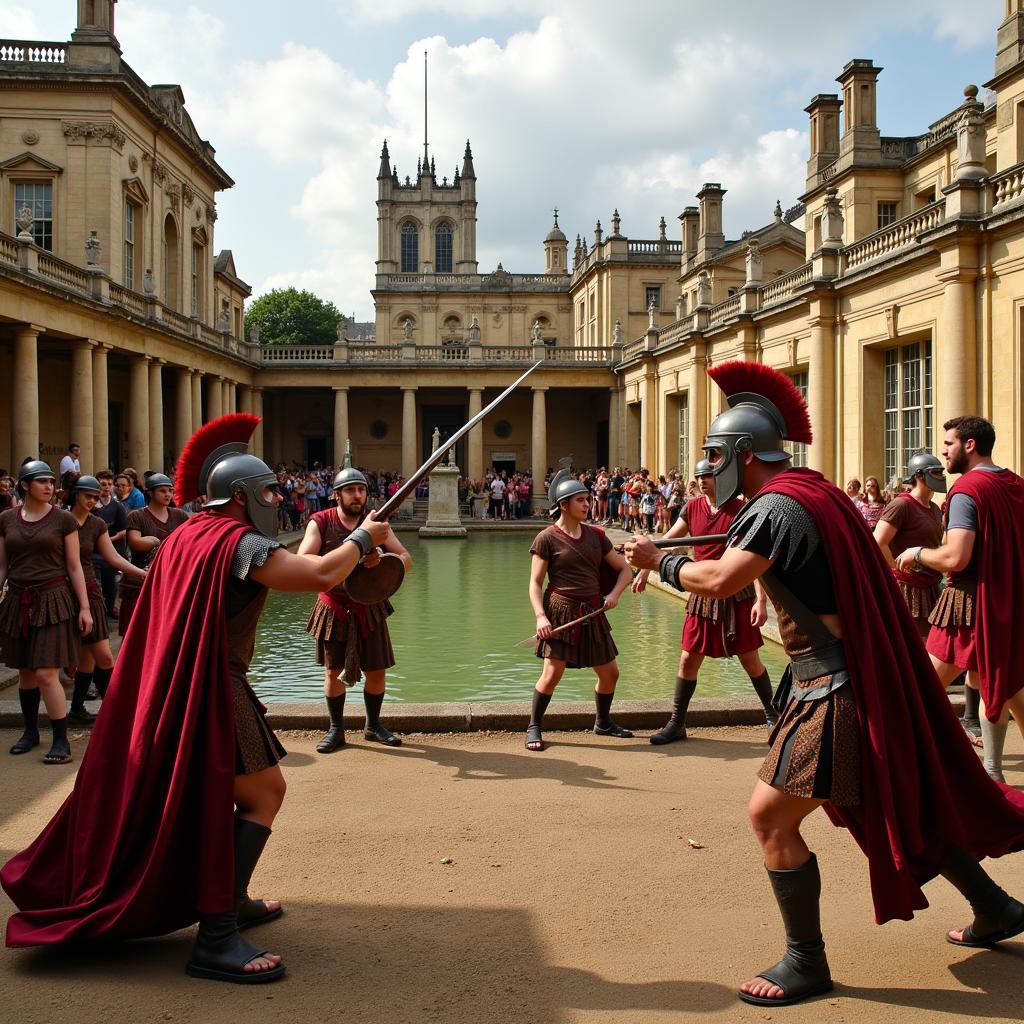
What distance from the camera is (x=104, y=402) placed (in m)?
25.7

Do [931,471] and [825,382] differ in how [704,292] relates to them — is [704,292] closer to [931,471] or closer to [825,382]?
[825,382]

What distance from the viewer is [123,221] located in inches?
1224

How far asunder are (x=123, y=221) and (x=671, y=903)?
31540mm

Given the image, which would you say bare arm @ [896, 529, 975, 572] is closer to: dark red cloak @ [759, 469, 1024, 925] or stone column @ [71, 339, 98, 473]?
dark red cloak @ [759, 469, 1024, 925]

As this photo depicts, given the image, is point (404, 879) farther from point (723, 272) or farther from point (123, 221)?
point (723, 272)

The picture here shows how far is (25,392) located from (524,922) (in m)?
21.5

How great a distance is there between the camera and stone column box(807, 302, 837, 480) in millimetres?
21547

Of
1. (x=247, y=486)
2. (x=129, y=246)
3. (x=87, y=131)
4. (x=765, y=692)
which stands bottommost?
(x=765, y=692)

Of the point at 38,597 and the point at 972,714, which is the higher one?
the point at 38,597

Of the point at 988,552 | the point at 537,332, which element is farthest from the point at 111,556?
the point at 537,332

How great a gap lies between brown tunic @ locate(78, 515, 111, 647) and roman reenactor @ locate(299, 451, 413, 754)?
5.39 feet

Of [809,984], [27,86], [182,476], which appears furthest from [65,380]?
[809,984]

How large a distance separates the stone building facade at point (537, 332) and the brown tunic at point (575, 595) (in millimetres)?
10888

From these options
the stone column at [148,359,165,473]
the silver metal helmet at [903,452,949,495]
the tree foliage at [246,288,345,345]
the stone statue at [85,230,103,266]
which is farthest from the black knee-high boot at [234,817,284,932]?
the tree foliage at [246,288,345,345]
